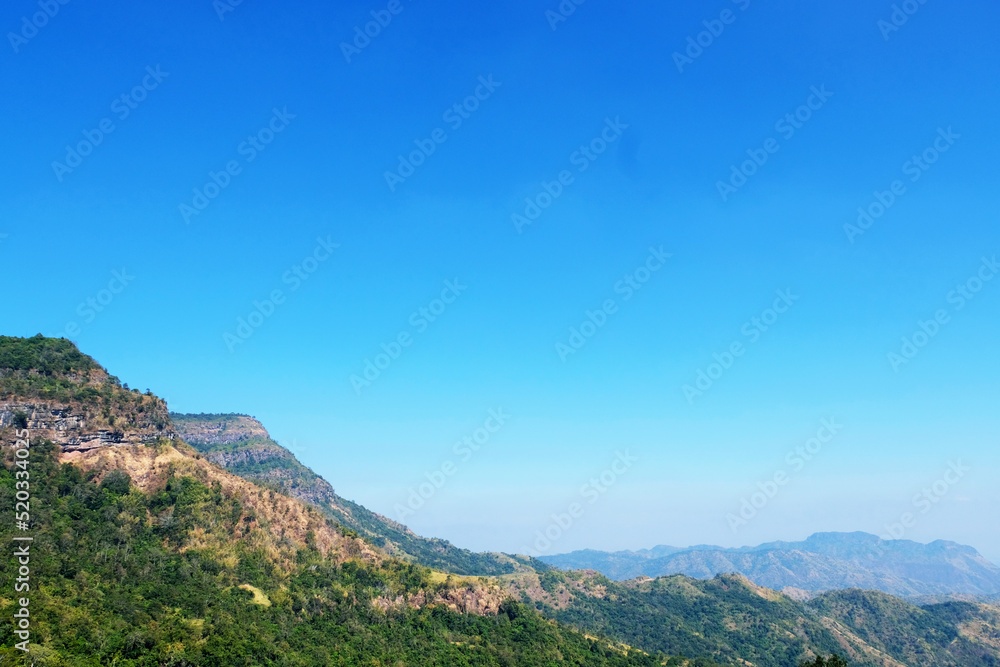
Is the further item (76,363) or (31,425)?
(76,363)

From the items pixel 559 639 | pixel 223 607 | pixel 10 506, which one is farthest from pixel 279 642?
pixel 559 639

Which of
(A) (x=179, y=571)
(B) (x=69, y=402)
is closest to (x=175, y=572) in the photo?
(A) (x=179, y=571)

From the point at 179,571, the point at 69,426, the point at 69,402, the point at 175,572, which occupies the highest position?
the point at 69,402

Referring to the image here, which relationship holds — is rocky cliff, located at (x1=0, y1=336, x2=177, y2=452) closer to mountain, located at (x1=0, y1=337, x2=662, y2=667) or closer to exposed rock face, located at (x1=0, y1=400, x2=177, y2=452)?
exposed rock face, located at (x1=0, y1=400, x2=177, y2=452)

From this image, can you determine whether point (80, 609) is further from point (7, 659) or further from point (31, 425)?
point (31, 425)

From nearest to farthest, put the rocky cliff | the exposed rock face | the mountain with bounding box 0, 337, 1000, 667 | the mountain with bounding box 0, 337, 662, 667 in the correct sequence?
the mountain with bounding box 0, 337, 662, 667 < the mountain with bounding box 0, 337, 1000, 667 < the exposed rock face < the rocky cliff

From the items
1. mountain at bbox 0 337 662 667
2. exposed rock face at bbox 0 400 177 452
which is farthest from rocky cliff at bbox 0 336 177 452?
mountain at bbox 0 337 662 667

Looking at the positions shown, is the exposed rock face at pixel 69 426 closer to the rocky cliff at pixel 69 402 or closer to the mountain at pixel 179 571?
the rocky cliff at pixel 69 402

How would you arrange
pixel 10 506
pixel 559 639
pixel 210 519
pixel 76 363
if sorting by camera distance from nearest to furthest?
pixel 10 506 → pixel 210 519 → pixel 76 363 → pixel 559 639

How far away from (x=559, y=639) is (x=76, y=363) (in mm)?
148756

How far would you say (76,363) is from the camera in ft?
492

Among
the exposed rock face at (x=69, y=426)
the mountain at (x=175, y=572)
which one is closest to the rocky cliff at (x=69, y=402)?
the exposed rock face at (x=69, y=426)

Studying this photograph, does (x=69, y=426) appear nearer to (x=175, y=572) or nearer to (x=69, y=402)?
(x=69, y=402)

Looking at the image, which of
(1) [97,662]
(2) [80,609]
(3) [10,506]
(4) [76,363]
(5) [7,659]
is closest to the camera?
(5) [7,659]
